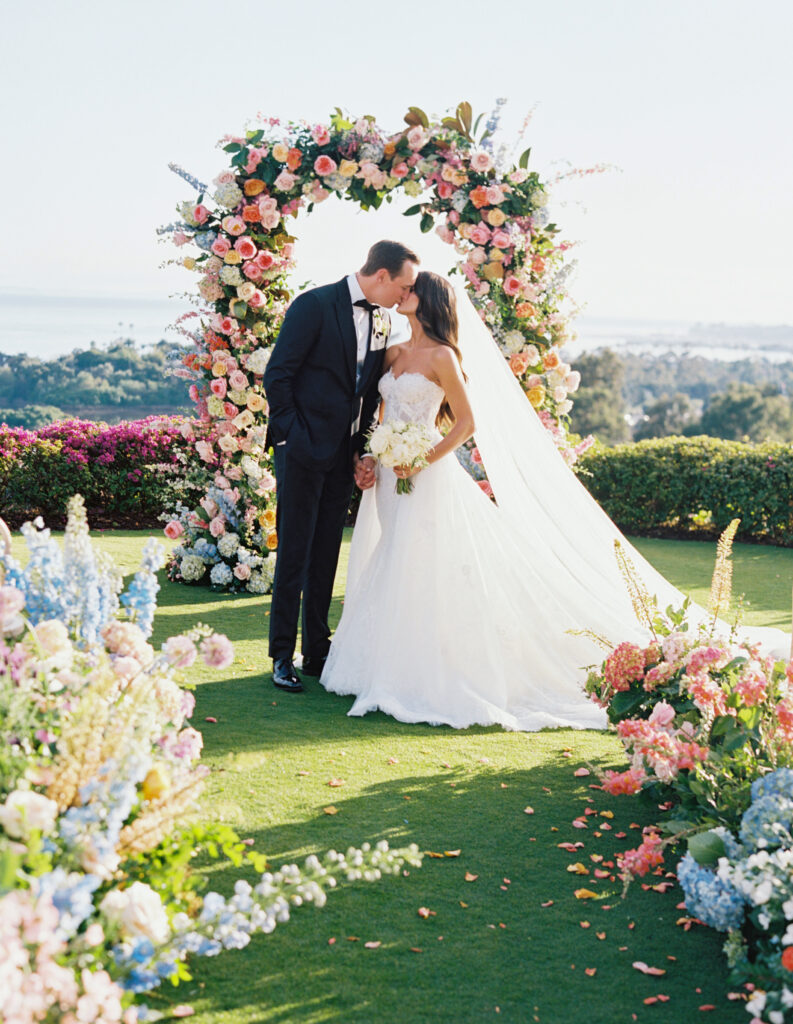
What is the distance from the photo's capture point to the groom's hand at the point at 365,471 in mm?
5199

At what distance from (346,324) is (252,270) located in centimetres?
246

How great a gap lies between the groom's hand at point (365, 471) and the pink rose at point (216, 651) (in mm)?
2883

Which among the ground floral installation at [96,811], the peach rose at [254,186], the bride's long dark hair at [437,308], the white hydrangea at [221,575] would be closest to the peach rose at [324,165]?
the peach rose at [254,186]

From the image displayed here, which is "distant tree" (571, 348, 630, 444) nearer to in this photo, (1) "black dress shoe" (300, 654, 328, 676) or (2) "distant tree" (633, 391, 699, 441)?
(2) "distant tree" (633, 391, 699, 441)

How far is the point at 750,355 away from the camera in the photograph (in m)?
59.2

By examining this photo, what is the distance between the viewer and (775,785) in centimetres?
268

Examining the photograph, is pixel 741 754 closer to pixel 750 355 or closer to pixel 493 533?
pixel 493 533

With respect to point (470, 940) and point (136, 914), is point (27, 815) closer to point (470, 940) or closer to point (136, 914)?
point (136, 914)

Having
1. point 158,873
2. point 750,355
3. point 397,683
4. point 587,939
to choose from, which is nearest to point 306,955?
point 158,873

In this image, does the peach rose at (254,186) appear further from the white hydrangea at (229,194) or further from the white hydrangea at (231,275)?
the white hydrangea at (231,275)

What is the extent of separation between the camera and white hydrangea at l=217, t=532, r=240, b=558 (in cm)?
752

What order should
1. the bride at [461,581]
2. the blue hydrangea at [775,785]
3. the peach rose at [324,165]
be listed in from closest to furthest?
the blue hydrangea at [775,785] < the bride at [461,581] < the peach rose at [324,165]

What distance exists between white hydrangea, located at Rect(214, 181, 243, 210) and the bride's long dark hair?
2.66 meters

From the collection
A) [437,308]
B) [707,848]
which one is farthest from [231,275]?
[707,848]
